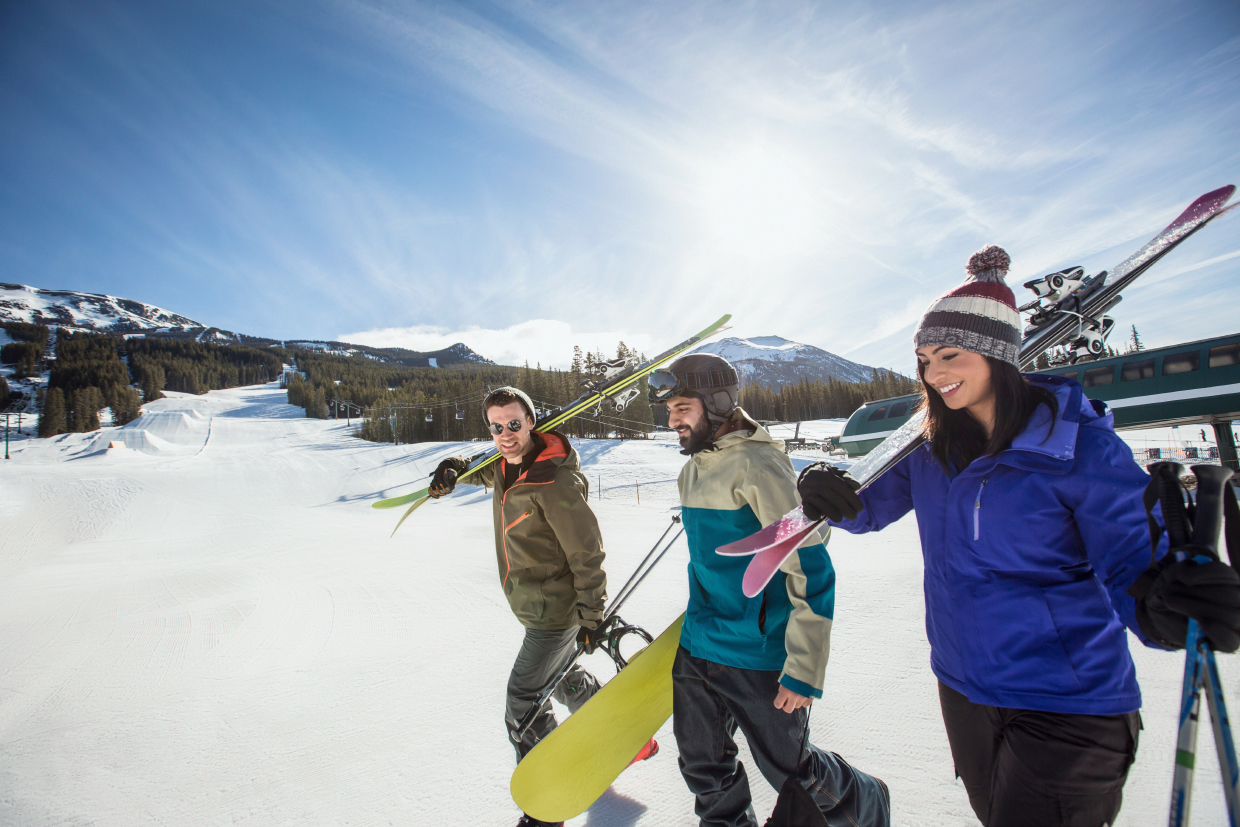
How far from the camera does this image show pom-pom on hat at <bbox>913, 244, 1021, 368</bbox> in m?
1.56

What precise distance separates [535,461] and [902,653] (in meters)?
3.15

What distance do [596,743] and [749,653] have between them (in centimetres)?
102

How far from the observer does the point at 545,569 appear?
8.38 ft

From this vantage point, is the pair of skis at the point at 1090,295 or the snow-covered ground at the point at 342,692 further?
the snow-covered ground at the point at 342,692

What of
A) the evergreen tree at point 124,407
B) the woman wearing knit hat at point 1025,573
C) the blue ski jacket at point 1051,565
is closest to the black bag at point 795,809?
the woman wearing knit hat at point 1025,573

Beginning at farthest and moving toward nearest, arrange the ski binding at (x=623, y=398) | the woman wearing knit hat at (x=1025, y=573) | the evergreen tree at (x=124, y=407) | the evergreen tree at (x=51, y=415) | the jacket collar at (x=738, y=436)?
the evergreen tree at (x=124, y=407), the evergreen tree at (x=51, y=415), the ski binding at (x=623, y=398), the jacket collar at (x=738, y=436), the woman wearing knit hat at (x=1025, y=573)

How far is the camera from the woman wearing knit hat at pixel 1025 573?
122 cm

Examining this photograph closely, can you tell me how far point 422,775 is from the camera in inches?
108

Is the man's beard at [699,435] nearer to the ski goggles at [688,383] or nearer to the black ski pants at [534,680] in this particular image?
the ski goggles at [688,383]

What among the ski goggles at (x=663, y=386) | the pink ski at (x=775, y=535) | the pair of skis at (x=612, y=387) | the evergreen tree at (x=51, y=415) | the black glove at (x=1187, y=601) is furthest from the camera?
the evergreen tree at (x=51, y=415)

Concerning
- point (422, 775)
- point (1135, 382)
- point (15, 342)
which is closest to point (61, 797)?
point (422, 775)

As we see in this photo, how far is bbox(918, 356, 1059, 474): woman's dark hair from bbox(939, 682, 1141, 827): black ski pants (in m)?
0.71

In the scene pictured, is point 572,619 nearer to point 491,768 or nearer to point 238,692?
point 491,768

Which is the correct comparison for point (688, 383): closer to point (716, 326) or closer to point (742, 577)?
point (742, 577)
